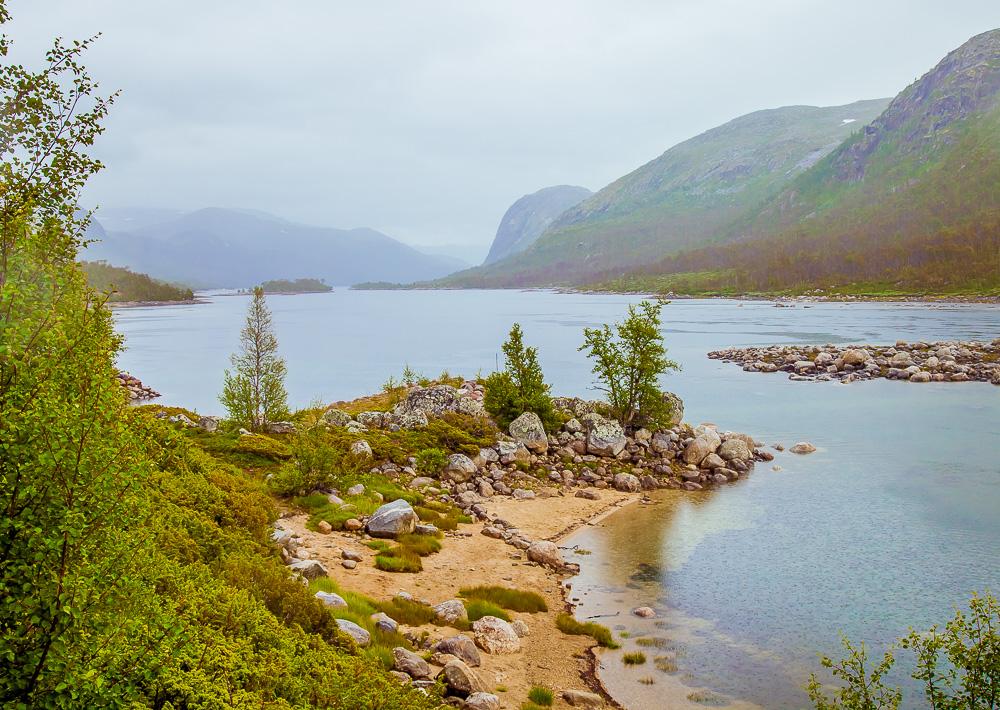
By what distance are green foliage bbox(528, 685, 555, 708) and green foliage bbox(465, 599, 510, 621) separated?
2780mm

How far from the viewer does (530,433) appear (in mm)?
29141

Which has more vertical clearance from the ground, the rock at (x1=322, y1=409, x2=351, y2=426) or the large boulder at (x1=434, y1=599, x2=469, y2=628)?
the rock at (x1=322, y1=409, x2=351, y2=426)

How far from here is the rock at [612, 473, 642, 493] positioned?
26.4 m

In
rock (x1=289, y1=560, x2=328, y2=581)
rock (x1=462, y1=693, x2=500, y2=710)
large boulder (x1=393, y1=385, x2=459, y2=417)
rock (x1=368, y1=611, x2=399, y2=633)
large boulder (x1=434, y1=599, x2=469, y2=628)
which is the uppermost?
large boulder (x1=393, y1=385, x2=459, y2=417)

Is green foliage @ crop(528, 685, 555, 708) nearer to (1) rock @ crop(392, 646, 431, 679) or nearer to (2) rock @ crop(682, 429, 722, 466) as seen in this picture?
(1) rock @ crop(392, 646, 431, 679)

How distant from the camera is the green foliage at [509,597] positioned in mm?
15328

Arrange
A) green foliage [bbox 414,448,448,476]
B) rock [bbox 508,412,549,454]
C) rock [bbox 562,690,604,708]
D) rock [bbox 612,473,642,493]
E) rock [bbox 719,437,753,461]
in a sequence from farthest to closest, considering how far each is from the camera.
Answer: rock [bbox 719,437,753,461]
rock [bbox 508,412,549,454]
rock [bbox 612,473,642,493]
green foliage [bbox 414,448,448,476]
rock [bbox 562,690,604,708]

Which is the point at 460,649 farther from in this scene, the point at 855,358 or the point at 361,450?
the point at 855,358

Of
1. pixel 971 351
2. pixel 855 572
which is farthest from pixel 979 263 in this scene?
pixel 855 572

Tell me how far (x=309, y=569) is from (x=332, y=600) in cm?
175

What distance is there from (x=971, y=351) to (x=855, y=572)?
52.2m

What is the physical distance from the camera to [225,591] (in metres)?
8.31

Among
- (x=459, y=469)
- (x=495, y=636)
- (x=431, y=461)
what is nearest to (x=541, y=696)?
(x=495, y=636)

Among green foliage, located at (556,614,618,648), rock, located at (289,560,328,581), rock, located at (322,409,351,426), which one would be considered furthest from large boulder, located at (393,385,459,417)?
green foliage, located at (556,614,618,648)
